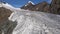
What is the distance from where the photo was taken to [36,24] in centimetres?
348

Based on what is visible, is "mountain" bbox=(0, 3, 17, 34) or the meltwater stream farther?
"mountain" bbox=(0, 3, 17, 34)

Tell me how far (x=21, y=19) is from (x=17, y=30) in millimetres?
347

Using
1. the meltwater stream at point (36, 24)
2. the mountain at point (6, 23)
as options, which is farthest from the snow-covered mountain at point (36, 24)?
the mountain at point (6, 23)

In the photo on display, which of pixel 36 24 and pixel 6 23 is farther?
pixel 6 23

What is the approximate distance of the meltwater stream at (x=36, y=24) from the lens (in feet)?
10.7

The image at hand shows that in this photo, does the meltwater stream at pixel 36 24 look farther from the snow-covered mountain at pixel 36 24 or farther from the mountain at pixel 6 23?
the mountain at pixel 6 23

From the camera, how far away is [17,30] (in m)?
3.73

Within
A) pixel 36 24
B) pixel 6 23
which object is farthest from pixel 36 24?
pixel 6 23

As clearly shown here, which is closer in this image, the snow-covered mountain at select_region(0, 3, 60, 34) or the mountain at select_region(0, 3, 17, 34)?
the snow-covered mountain at select_region(0, 3, 60, 34)

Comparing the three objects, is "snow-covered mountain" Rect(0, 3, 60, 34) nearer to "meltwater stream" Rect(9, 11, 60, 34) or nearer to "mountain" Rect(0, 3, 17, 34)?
"meltwater stream" Rect(9, 11, 60, 34)

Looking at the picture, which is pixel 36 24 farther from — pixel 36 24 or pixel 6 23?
pixel 6 23

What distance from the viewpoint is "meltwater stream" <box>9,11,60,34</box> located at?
10.7ft

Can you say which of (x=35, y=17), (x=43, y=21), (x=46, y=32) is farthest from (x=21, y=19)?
(x=46, y=32)

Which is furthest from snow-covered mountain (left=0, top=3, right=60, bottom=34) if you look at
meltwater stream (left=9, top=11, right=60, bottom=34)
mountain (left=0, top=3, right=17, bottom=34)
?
mountain (left=0, top=3, right=17, bottom=34)
